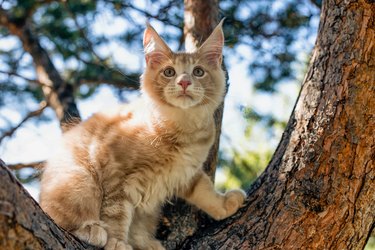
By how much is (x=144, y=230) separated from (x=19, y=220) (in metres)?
1.18

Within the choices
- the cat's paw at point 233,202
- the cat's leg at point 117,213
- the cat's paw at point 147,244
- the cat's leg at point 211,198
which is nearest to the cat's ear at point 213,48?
the cat's leg at point 211,198

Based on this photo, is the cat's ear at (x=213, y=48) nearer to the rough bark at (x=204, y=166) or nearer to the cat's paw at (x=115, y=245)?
the rough bark at (x=204, y=166)

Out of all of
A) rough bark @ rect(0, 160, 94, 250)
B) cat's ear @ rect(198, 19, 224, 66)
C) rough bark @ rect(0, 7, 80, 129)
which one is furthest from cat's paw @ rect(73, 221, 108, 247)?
rough bark @ rect(0, 7, 80, 129)

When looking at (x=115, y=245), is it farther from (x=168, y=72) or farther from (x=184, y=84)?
(x=168, y=72)

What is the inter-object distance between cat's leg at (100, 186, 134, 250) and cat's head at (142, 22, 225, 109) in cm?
57

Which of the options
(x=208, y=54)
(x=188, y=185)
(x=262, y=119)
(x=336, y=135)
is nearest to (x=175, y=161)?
(x=188, y=185)

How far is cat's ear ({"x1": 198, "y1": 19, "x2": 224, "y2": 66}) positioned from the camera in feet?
9.39

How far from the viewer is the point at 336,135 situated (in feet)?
7.22

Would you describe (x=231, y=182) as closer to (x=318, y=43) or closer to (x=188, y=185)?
(x=188, y=185)

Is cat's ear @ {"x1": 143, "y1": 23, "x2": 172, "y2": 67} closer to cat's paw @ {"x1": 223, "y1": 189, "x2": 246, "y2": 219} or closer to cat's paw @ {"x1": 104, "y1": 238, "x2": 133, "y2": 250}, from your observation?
cat's paw @ {"x1": 223, "y1": 189, "x2": 246, "y2": 219}

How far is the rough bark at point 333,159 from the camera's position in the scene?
85.6 inches

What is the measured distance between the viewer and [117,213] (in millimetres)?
2469

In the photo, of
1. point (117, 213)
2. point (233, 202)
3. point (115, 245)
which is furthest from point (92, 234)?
point (233, 202)

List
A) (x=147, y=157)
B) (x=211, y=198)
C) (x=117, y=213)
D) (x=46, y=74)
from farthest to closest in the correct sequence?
1. (x=46, y=74)
2. (x=211, y=198)
3. (x=147, y=157)
4. (x=117, y=213)
